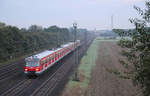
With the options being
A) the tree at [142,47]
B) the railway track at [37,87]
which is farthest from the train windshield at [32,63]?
the tree at [142,47]

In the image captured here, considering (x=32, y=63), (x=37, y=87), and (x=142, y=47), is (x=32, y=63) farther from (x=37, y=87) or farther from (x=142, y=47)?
(x=142, y=47)

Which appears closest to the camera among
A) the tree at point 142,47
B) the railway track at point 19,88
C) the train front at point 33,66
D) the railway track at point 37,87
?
the tree at point 142,47

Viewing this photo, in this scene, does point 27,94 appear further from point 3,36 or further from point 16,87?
point 3,36

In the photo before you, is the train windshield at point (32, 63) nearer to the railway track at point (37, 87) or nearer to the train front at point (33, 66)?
the train front at point (33, 66)

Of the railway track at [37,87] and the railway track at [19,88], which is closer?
the railway track at [19,88]

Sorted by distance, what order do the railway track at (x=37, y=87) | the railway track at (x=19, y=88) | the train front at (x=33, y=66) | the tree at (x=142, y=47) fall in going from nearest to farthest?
the tree at (x=142, y=47), the railway track at (x=19, y=88), the railway track at (x=37, y=87), the train front at (x=33, y=66)

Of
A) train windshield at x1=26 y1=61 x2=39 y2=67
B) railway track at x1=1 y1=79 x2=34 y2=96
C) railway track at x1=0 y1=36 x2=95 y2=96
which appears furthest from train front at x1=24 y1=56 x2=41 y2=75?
railway track at x1=1 y1=79 x2=34 y2=96

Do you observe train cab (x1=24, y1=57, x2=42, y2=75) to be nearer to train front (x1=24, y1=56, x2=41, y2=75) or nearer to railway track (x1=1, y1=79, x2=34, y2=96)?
train front (x1=24, y1=56, x2=41, y2=75)

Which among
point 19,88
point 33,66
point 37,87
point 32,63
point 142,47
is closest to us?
point 142,47

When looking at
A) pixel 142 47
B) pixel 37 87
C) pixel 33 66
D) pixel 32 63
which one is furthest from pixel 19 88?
pixel 142 47

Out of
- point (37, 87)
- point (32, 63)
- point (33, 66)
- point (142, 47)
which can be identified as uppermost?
point (142, 47)

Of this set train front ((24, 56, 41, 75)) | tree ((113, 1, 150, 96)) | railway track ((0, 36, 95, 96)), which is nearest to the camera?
tree ((113, 1, 150, 96))

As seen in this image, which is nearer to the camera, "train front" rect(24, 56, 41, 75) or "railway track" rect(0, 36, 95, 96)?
"railway track" rect(0, 36, 95, 96)

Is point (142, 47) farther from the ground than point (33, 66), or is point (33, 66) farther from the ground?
point (142, 47)
